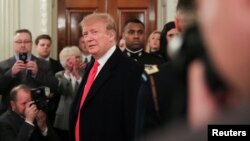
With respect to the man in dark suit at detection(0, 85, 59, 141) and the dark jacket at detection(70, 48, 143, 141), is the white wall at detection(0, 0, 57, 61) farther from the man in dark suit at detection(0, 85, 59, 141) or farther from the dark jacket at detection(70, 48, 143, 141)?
the dark jacket at detection(70, 48, 143, 141)

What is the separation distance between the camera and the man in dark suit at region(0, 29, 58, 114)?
3.22 meters

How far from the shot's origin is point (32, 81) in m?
3.34

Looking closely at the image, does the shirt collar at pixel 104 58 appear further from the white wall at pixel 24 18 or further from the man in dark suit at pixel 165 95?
the white wall at pixel 24 18

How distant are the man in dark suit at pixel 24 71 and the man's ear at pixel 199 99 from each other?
276 cm

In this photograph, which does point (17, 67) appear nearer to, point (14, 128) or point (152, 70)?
point (14, 128)

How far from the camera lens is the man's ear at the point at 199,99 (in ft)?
1.72

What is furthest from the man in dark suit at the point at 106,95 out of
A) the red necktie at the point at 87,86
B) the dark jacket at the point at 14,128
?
the dark jacket at the point at 14,128

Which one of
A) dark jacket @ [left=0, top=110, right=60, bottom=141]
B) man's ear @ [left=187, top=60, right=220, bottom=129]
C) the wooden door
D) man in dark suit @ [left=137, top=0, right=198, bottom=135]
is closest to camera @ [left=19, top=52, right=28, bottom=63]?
dark jacket @ [left=0, top=110, right=60, bottom=141]

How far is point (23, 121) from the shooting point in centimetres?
280

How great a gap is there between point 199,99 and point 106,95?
1479mm

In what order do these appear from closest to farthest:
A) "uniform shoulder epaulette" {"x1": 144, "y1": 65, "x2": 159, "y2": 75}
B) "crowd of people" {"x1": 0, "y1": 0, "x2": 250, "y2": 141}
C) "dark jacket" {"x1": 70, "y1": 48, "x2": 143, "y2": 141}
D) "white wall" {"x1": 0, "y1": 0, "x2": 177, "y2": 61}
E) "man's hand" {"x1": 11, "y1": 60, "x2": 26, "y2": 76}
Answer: "crowd of people" {"x1": 0, "y1": 0, "x2": 250, "y2": 141}, "uniform shoulder epaulette" {"x1": 144, "y1": 65, "x2": 159, "y2": 75}, "dark jacket" {"x1": 70, "y1": 48, "x2": 143, "y2": 141}, "man's hand" {"x1": 11, "y1": 60, "x2": 26, "y2": 76}, "white wall" {"x1": 0, "y1": 0, "x2": 177, "y2": 61}

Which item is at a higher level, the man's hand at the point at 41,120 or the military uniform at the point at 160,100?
the military uniform at the point at 160,100

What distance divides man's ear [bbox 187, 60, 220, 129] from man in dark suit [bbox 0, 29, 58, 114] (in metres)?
2.76

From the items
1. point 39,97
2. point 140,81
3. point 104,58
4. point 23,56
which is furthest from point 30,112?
point 140,81
